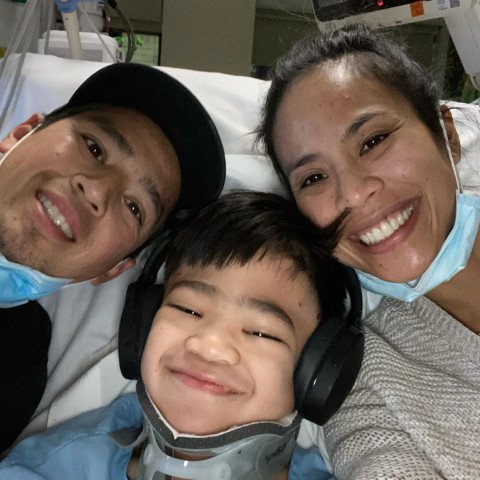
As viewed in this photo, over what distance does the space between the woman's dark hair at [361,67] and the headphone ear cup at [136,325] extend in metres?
0.40

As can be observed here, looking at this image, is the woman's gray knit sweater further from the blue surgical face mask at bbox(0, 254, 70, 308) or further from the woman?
the blue surgical face mask at bbox(0, 254, 70, 308)

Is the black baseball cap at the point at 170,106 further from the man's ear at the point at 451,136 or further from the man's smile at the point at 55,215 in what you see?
the man's ear at the point at 451,136

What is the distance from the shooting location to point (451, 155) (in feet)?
3.45

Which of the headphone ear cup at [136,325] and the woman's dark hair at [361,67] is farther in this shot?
the woman's dark hair at [361,67]

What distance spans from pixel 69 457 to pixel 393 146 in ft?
2.82

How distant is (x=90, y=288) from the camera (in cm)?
130

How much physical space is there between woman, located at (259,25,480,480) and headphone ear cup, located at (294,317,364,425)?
0.42ft

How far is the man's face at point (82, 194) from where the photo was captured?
0.95m

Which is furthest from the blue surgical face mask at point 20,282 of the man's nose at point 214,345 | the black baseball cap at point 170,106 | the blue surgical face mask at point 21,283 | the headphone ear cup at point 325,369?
the headphone ear cup at point 325,369

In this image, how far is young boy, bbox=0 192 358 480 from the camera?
0.89 m

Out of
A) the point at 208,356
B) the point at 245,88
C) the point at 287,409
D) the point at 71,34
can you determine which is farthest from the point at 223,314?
the point at 71,34

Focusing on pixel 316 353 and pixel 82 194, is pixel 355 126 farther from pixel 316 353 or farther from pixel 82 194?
pixel 82 194

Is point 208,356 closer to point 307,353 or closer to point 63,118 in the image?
point 307,353

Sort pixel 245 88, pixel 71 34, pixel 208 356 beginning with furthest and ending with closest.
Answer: pixel 245 88
pixel 71 34
pixel 208 356
